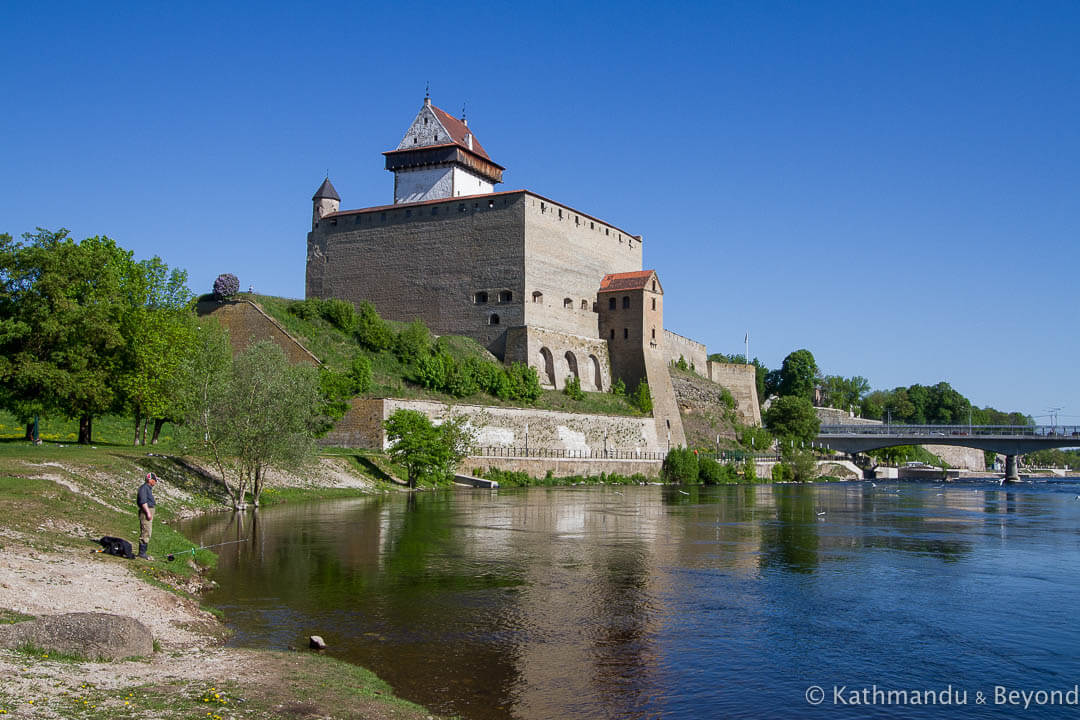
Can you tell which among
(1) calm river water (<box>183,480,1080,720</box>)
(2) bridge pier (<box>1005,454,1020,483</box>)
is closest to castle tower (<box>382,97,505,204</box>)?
(1) calm river water (<box>183,480,1080,720</box>)

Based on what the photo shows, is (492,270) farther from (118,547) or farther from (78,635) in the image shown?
(78,635)

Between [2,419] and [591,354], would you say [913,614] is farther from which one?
[591,354]

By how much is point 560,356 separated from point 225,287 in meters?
19.6

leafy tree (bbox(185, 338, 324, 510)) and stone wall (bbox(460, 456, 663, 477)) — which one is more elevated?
leafy tree (bbox(185, 338, 324, 510))

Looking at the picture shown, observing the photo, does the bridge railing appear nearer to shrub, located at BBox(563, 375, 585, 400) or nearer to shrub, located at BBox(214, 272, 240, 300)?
shrub, located at BBox(563, 375, 585, 400)

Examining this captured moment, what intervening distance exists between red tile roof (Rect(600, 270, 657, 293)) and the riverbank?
39844 millimetres

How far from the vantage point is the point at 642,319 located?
178 feet

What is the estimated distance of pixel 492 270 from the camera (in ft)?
168

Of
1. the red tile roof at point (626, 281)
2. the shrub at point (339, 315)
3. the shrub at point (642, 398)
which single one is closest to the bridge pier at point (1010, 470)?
the shrub at point (642, 398)

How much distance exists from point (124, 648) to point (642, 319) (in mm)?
47760

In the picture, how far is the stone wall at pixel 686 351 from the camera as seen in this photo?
6272 centimetres

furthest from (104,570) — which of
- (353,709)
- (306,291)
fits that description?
(306,291)

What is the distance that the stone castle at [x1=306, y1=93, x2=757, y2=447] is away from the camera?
51000mm

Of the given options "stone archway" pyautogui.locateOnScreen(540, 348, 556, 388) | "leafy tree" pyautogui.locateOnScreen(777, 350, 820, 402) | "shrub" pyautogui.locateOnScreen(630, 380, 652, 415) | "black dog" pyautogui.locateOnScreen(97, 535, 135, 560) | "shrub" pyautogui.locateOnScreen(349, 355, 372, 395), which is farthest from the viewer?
"leafy tree" pyautogui.locateOnScreen(777, 350, 820, 402)
